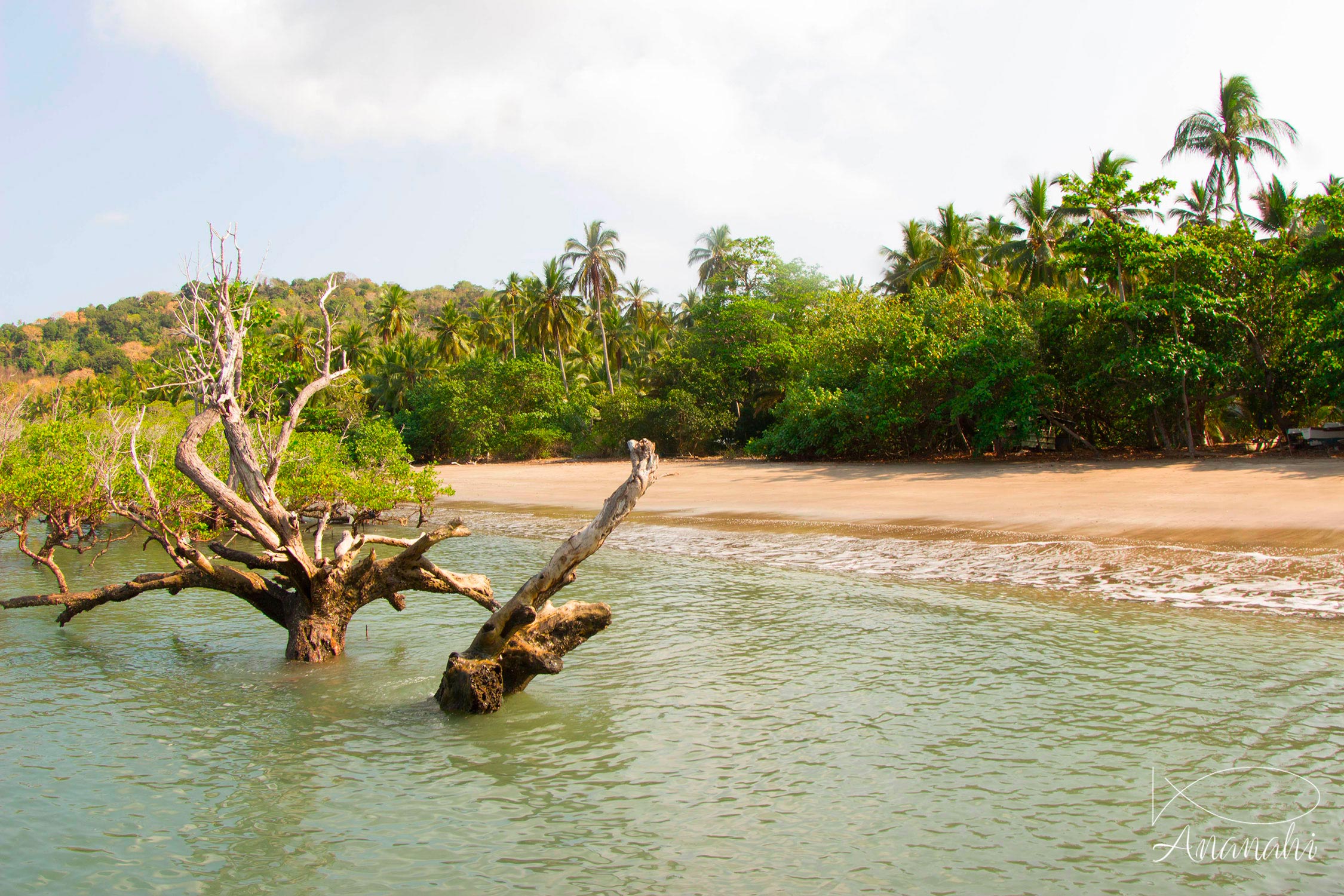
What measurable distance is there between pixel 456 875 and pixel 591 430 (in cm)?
4002

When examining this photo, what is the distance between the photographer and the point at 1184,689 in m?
7.88

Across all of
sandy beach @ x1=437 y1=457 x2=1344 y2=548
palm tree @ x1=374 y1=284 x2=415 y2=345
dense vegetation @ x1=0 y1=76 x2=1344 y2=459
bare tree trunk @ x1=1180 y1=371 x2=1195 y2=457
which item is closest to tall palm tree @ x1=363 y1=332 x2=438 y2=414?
dense vegetation @ x1=0 y1=76 x2=1344 y2=459

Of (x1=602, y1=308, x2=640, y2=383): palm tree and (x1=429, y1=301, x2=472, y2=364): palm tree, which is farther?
(x1=429, y1=301, x2=472, y2=364): palm tree

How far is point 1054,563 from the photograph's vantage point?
543 inches

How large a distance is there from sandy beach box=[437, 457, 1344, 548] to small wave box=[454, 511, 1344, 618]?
0.96 metres

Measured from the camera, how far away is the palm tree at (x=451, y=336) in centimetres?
6106

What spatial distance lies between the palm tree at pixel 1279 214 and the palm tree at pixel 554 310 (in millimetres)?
35899

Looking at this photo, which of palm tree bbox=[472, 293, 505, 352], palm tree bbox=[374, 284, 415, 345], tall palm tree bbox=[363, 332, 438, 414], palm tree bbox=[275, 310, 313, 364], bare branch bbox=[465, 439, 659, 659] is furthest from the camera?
palm tree bbox=[374, 284, 415, 345]

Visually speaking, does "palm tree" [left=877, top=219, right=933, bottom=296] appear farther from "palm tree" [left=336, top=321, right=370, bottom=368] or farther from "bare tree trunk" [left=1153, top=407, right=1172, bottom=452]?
"palm tree" [left=336, top=321, right=370, bottom=368]

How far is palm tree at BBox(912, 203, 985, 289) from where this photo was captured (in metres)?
41.2

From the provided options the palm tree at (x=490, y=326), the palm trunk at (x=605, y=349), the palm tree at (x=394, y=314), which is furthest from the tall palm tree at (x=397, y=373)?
the palm trunk at (x=605, y=349)

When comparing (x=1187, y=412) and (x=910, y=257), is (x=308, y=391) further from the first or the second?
(x=910, y=257)

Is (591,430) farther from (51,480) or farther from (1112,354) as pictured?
(51,480)

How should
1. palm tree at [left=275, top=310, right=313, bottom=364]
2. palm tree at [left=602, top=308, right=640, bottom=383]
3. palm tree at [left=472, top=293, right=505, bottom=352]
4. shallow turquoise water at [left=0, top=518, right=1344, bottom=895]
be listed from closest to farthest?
shallow turquoise water at [left=0, top=518, right=1344, bottom=895] < palm tree at [left=275, top=310, right=313, bottom=364] < palm tree at [left=602, top=308, right=640, bottom=383] < palm tree at [left=472, top=293, right=505, bottom=352]
